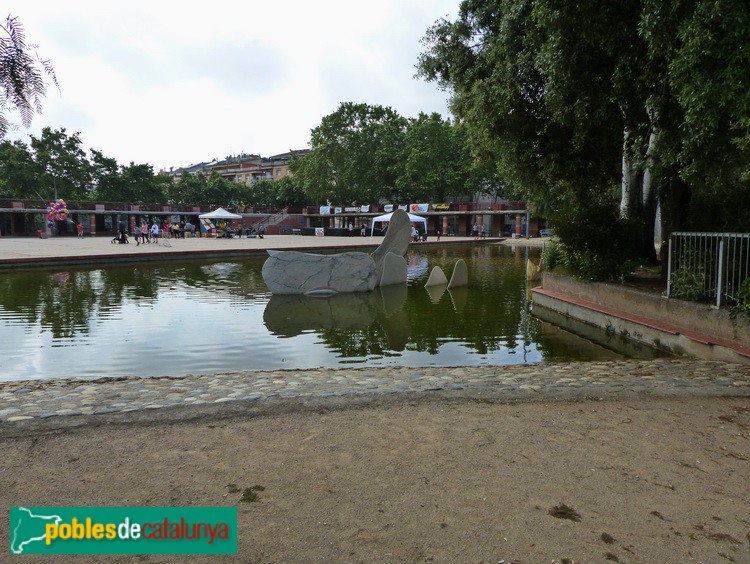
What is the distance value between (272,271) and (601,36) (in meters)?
9.07

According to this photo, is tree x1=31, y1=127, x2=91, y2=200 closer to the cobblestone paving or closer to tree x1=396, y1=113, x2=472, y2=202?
tree x1=396, y1=113, x2=472, y2=202

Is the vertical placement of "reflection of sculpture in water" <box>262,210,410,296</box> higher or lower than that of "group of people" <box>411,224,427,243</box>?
lower

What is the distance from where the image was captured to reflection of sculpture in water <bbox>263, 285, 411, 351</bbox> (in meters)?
9.80

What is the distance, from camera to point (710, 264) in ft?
25.5

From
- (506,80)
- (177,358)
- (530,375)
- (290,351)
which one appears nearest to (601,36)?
(506,80)

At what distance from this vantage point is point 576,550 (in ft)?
8.69

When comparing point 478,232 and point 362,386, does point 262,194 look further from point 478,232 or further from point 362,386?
point 362,386

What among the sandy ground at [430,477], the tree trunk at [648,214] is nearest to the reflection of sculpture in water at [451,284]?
the tree trunk at [648,214]

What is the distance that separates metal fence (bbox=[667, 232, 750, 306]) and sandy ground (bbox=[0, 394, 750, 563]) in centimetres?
320

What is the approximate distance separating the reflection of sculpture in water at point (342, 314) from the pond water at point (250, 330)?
22 mm

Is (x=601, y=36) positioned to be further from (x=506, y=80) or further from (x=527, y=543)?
(x=527, y=543)

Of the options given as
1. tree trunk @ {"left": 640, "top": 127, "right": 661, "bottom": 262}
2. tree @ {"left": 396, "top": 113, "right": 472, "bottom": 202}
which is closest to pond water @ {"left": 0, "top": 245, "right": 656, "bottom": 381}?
tree trunk @ {"left": 640, "top": 127, "right": 661, "bottom": 262}

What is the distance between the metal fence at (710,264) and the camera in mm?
7340

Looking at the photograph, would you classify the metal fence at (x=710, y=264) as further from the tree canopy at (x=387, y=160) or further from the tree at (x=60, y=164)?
the tree at (x=60, y=164)
